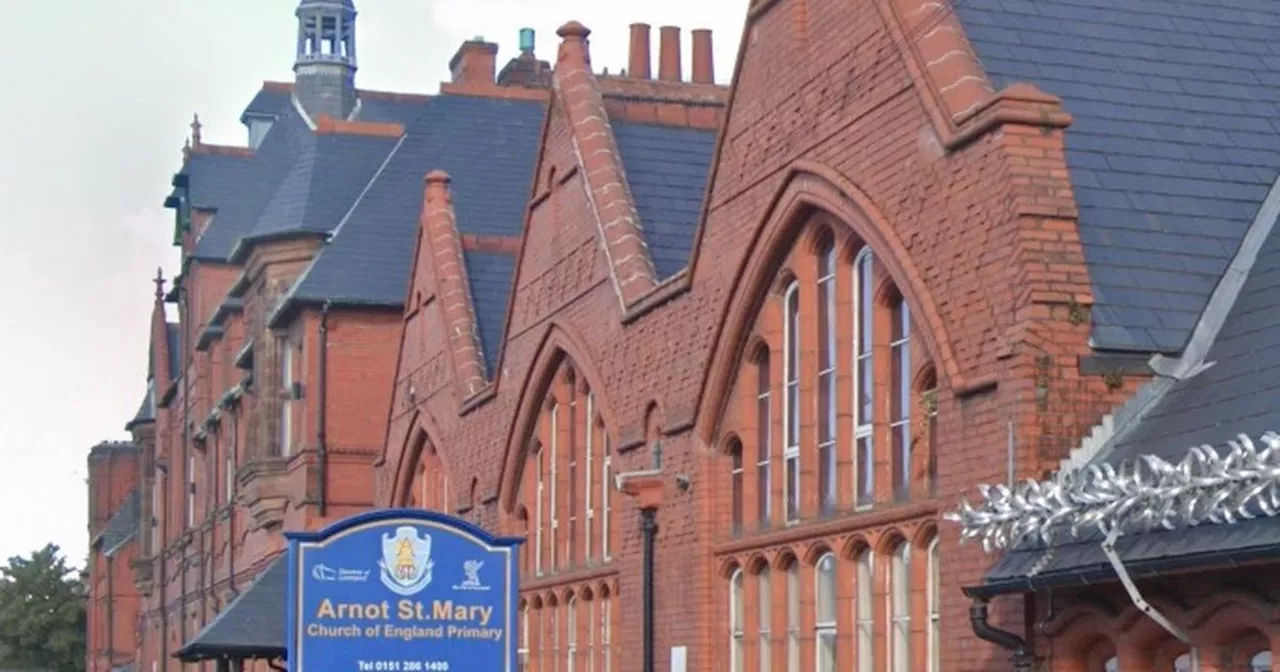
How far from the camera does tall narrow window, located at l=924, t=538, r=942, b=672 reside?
18962 millimetres

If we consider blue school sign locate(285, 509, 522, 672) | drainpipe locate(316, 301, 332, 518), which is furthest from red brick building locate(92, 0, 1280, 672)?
drainpipe locate(316, 301, 332, 518)

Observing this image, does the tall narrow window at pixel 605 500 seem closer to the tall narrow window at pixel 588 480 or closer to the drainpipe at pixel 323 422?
the tall narrow window at pixel 588 480

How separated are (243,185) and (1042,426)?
144 ft

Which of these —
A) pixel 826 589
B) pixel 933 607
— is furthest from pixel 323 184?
pixel 933 607

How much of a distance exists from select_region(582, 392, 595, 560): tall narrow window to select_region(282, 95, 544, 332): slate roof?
13.6m

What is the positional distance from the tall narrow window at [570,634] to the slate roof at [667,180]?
176 inches

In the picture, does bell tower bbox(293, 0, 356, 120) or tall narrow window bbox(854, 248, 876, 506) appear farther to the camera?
bell tower bbox(293, 0, 356, 120)

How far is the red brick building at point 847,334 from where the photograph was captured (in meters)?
16.9

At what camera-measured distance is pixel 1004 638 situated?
16.8 m

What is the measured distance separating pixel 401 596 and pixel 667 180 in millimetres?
10939

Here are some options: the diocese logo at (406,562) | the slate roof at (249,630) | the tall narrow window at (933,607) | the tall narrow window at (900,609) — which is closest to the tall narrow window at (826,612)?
the tall narrow window at (900,609)

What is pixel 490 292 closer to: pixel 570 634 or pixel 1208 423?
pixel 570 634

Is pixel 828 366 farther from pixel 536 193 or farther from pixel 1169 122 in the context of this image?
pixel 536 193

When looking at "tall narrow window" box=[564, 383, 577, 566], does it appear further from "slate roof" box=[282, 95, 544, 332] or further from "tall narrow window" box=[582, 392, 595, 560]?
"slate roof" box=[282, 95, 544, 332]
